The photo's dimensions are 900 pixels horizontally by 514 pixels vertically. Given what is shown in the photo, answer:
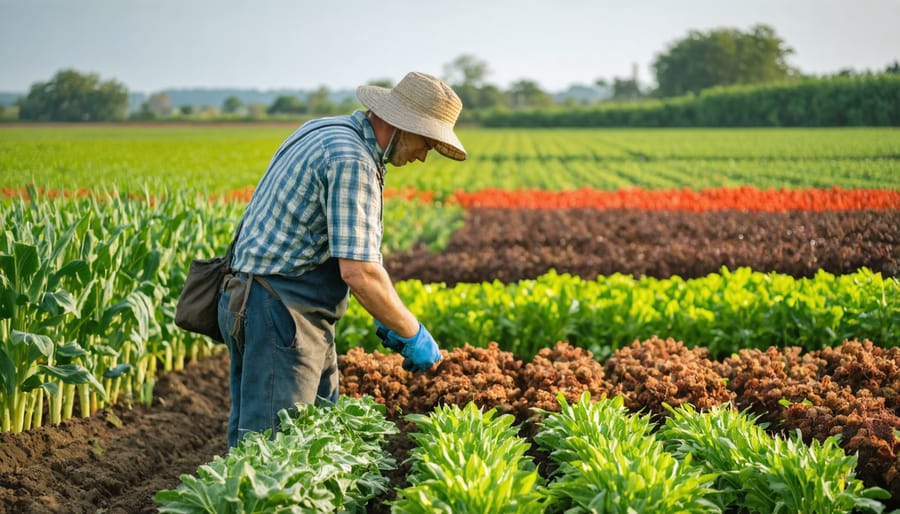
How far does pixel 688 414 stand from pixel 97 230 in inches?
→ 158

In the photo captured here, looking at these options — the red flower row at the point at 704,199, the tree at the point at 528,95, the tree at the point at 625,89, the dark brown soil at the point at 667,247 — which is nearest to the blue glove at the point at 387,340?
the dark brown soil at the point at 667,247

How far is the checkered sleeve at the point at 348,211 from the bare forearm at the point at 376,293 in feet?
0.18

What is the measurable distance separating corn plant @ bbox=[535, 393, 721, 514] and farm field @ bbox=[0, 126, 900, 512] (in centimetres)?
18

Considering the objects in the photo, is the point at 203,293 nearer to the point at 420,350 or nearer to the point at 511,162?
the point at 420,350

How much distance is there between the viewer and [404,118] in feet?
11.5

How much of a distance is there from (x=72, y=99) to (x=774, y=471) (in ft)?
25.3

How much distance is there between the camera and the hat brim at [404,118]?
3.47 meters

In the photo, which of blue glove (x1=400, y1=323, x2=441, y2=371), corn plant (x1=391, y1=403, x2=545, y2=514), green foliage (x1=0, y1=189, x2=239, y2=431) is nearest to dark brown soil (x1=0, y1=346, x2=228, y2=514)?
green foliage (x1=0, y1=189, x2=239, y2=431)

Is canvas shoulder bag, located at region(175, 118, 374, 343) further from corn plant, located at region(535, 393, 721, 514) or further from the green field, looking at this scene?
the green field

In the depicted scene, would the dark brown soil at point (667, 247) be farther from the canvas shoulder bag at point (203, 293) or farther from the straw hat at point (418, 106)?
the straw hat at point (418, 106)

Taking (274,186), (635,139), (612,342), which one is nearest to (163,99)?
(612,342)

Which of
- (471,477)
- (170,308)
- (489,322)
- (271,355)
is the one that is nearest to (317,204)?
(271,355)

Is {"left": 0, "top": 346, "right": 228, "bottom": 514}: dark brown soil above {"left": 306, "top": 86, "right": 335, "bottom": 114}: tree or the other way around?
the other way around

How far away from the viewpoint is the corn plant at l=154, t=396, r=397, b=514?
2.68 meters
